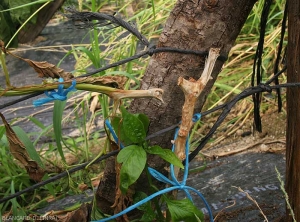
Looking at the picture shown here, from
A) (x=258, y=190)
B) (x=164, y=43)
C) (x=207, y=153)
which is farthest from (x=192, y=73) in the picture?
(x=207, y=153)

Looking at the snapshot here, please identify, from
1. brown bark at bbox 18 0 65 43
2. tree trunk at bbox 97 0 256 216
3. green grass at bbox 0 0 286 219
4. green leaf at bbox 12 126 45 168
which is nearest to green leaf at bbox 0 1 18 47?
brown bark at bbox 18 0 65 43

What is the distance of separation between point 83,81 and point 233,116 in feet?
5.39

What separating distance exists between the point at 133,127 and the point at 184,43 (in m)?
0.24

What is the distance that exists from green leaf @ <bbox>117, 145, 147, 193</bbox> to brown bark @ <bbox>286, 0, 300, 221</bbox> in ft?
1.19

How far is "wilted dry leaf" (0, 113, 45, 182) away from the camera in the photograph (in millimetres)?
885

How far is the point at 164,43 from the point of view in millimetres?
1063

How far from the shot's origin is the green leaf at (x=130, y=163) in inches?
34.3

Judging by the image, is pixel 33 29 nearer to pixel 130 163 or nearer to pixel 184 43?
pixel 184 43

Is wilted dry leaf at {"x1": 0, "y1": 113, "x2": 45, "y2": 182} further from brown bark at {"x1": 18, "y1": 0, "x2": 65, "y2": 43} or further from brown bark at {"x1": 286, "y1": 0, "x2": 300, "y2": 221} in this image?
brown bark at {"x1": 18, "y1": 0, "x2": 65, "y2": 43}

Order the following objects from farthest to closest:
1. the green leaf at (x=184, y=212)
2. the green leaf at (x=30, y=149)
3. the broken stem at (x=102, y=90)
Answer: the green leaf at (x=30, y=149) < the green leaf at (x=184, y=212) < the broken stem at (x=102, y=90)

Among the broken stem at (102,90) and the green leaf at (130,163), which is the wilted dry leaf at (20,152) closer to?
the broken stem at (102,90)

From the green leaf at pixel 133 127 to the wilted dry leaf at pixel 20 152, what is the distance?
7.8 inches

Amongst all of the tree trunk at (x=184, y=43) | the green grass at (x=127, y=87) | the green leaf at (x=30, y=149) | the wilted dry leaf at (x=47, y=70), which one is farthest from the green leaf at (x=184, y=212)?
the green grass at (x=127, y=87)

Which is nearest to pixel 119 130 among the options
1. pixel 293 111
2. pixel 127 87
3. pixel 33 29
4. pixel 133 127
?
pixel 133 127
